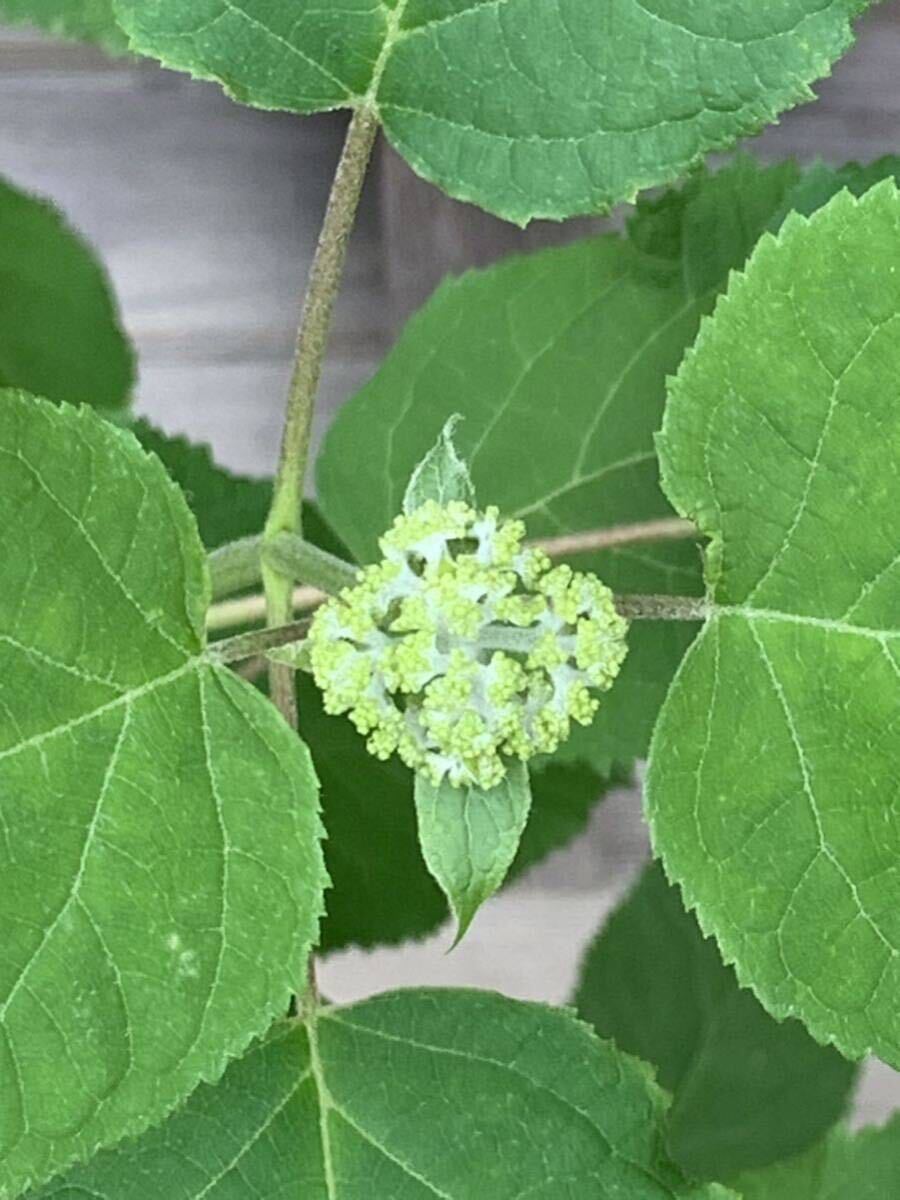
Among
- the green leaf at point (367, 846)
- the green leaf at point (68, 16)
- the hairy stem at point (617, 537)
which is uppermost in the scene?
the green leaf at point (68, 16)

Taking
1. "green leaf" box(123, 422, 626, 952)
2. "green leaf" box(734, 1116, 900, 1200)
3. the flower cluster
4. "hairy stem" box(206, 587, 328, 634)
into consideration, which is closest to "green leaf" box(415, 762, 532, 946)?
the flower cluster

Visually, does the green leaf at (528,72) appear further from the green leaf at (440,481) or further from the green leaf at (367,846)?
the green leaf at (367,846)

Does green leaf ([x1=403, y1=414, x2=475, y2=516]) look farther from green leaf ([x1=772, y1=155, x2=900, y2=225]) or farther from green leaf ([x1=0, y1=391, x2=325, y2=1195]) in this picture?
green leaf ([x1=772, y1=155, x2=900, y2=225])

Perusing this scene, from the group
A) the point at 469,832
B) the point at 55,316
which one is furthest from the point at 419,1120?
the point at 55,316

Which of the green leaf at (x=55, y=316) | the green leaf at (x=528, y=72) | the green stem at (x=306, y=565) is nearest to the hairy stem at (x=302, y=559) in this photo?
the green stem at (x=306, y=565)

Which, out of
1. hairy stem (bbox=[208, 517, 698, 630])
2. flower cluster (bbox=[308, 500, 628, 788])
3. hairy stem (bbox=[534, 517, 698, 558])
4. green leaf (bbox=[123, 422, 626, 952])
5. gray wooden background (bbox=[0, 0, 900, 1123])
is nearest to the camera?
flower cluster (bbox=[308, 500, 628, 788])

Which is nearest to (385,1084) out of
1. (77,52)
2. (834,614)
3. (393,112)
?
(834,614)

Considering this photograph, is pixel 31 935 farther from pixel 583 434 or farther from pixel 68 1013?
pixel 583 434
